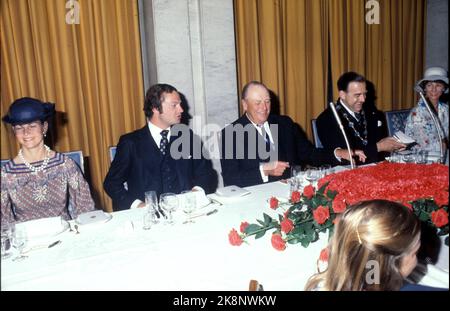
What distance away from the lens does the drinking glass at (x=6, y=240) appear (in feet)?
5.49

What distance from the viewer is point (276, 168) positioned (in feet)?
8.73

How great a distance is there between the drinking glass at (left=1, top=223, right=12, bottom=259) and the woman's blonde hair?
1396 mm

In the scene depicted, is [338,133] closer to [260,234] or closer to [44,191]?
[260,234]

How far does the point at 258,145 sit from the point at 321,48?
1.97m

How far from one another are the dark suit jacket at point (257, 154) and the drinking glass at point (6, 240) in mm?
1667

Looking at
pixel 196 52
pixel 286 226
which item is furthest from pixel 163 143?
pixel 286 226

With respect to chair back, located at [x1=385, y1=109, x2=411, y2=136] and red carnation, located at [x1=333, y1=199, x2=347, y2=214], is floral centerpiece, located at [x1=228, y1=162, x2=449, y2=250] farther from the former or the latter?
chair back, located at [x1=385, y1=109, x2=411, y2=136]

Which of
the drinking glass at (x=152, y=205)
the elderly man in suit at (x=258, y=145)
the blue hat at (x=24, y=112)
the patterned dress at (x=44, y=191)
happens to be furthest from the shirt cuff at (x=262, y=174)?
the blue hat at (x=24, y=112)

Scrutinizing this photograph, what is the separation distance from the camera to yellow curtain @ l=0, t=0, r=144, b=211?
3.26 metres

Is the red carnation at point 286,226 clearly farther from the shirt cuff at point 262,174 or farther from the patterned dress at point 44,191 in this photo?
the patterned dress at point 44,191

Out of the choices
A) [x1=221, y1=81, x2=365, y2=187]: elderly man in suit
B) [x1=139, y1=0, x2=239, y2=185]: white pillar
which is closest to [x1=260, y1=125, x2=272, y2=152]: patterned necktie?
[x1=221, y1=81, x2=365, y2=187]: elderly man in suit
